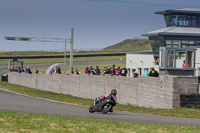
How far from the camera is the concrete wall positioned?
23516 millimetres

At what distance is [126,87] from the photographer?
30422 mm

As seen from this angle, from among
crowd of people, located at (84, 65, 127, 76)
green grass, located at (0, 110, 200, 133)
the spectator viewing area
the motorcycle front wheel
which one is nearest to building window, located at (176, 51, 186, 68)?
the spectator viewing area

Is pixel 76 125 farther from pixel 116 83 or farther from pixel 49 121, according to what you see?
pixel 116 83

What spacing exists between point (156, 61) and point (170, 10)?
283 inches

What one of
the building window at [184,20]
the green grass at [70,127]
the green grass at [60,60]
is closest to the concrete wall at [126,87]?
the green grass at [70,127]

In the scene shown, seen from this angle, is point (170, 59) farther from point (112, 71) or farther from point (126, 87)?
point (126, 87)

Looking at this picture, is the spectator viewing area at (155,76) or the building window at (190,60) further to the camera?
the building window at (190,60)

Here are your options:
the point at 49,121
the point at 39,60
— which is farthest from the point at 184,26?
the point at 39,60

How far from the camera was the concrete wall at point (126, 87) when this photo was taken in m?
23.5

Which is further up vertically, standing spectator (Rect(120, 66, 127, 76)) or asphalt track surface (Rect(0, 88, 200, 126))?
standing spectator (Rect(120, 66, 127, 76))

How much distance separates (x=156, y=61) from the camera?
54375mm

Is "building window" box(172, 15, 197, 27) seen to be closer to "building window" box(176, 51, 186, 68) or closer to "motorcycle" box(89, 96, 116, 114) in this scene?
"building window" box(176, 51, 186, 68)

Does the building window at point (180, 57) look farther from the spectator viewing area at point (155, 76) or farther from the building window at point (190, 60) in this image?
the building window at point (190, 60)

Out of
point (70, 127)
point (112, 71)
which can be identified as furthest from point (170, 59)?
point (70, 127)
